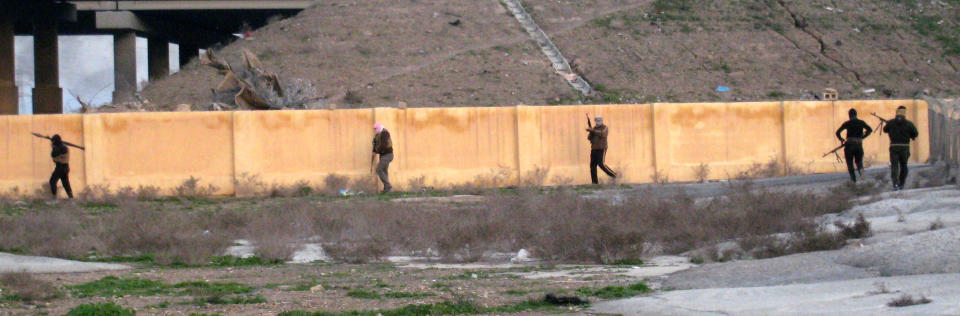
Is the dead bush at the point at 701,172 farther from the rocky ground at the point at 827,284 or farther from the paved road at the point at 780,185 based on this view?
the rocky ground at the point at 827,284

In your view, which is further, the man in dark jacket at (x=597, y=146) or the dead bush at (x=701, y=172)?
the dead bush at (x=701, y=172)

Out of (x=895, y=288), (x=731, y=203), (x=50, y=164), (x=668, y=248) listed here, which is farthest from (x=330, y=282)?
(x=50, y=164)

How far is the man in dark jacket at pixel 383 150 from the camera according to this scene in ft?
62.7

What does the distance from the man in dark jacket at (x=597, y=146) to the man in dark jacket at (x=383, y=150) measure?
3.52 m

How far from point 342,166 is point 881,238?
1174 centimetres

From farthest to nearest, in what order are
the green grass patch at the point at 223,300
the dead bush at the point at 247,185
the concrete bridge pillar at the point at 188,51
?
1. the concrete bridge pillar at the point at 188,51
2. the dead bush at the point at 247,185
3. the green grass patch at the point at 223,300

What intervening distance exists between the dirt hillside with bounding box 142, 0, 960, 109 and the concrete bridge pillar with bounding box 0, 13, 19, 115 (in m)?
6.84

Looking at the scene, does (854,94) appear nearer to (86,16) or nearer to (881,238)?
(881,238)

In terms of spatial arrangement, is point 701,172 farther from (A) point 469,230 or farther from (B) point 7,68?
(B) point 7,68

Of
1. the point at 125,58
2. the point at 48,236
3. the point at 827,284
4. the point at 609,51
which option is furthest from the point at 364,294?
the point at 125,58

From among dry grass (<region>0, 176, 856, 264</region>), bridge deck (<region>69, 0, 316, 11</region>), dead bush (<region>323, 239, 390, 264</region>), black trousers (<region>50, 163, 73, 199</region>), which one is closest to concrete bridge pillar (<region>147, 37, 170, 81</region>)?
bridge deck (<region>69, 0, 316, 11</region>)

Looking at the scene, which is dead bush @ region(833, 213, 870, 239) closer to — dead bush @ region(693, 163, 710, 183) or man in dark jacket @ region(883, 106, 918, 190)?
man in dark jacket @ region(883, 106, 918, 190)

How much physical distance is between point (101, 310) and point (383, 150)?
1166 cm

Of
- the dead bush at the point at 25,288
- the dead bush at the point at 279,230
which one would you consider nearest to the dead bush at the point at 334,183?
the dead bush at the point at 279,230
